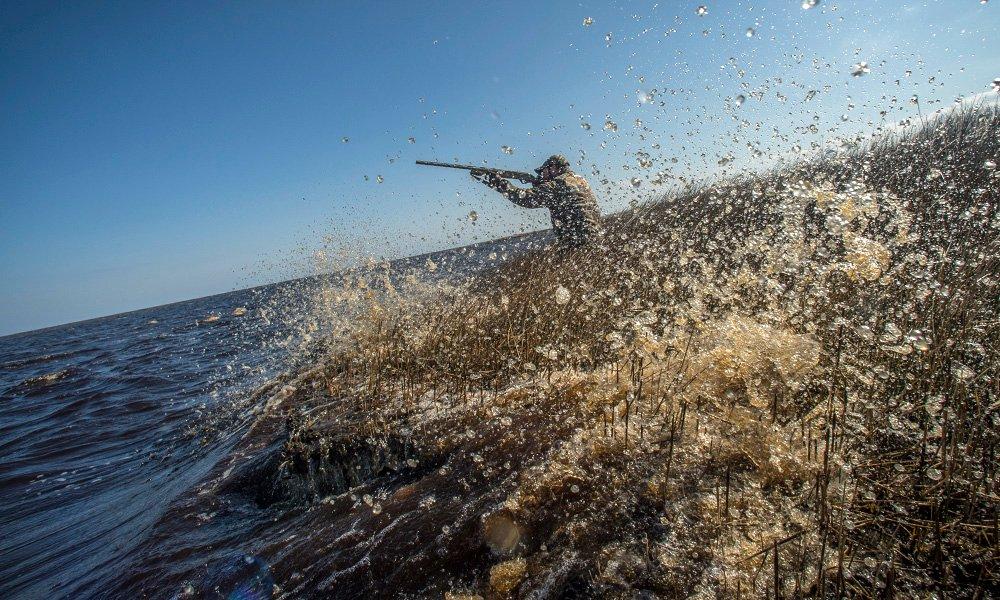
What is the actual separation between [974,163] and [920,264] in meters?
7.18

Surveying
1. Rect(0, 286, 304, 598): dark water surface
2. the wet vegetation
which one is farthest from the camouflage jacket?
Rect(0, 286, 304, 598): dark water surface

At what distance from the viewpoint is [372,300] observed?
807cm

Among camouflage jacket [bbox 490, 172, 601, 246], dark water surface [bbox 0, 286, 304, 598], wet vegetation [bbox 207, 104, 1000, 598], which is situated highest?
camouflage jacket [bbox 490, 172, 601, 246]

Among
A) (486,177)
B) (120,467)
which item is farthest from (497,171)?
(120,467)

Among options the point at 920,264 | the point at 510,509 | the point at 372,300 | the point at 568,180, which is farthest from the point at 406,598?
the point at 568,180

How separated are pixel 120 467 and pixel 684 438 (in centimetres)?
699

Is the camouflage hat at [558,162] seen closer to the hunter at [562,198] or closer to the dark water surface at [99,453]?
the hunter at [562,198]

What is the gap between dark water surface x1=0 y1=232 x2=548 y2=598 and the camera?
9.52 feet

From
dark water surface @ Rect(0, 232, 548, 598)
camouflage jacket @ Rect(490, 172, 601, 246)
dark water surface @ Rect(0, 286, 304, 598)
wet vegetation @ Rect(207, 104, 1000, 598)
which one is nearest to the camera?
wet vegetation @ Rect(207, 104, 1000, 598)

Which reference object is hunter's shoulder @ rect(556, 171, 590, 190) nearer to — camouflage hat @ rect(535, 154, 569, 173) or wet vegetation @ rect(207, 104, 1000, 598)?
camouflage hat @ rect(535, 154, 569, 173)

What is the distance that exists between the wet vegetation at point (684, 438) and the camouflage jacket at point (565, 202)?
4632mm

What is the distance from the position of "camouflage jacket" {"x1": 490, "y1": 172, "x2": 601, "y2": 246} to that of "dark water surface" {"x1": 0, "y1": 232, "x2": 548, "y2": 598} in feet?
22.1

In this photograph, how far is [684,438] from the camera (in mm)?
2557

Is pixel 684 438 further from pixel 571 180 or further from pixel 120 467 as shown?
pixel 571 180
